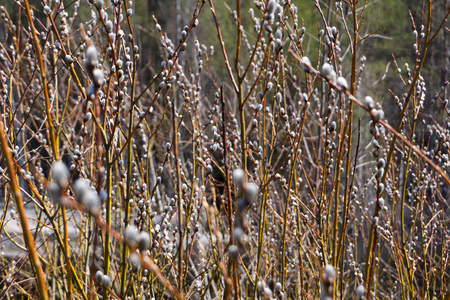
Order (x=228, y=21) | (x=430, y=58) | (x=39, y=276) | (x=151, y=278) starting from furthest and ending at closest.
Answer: (x=228, y=21), (x=430, y=58), (x=151, y=278), (x=39, y=276)

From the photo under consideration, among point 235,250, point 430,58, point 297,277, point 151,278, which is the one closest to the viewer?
point 235,250

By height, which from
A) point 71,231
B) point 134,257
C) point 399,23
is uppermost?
point 399,23

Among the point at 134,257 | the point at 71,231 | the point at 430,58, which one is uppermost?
the point at 430,58

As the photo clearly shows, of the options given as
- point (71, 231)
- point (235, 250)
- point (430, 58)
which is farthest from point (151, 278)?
point (430, 58)

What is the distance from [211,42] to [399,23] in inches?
139

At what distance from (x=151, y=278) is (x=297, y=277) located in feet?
3.64

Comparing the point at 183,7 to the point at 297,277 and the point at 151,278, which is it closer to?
the point at 297,277

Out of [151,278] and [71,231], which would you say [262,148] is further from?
[71,231]

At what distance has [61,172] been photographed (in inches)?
19.9

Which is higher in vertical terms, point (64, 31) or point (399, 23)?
point (399, 23)

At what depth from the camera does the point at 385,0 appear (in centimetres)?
673

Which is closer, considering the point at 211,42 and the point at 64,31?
the point at 64,31

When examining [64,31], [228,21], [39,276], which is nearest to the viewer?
[39,276]

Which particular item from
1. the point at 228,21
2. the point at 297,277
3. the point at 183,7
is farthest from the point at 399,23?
the point at 297,277
